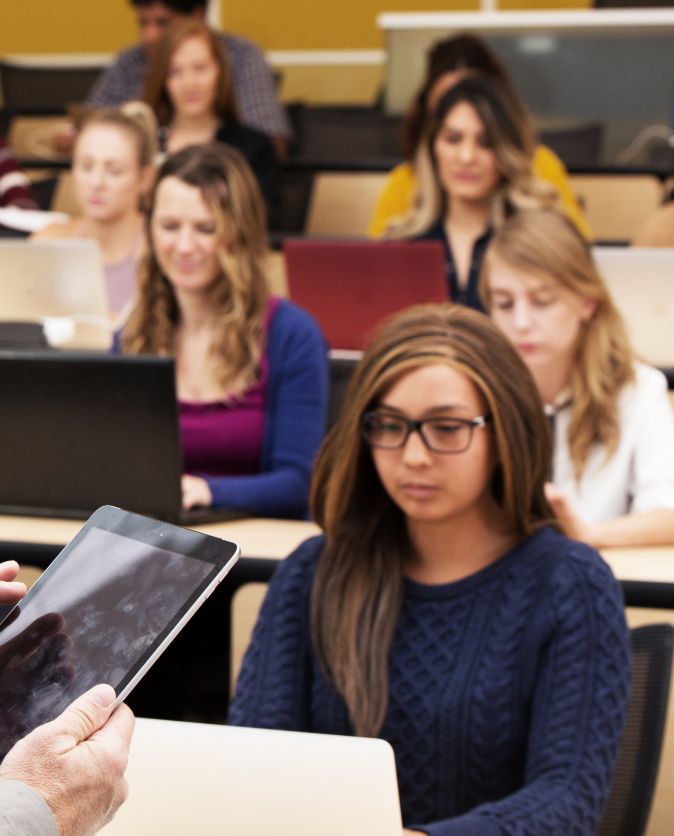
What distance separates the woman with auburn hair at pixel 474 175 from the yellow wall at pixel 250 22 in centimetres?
419

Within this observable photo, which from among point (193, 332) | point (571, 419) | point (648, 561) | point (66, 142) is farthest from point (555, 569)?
point (66, 142)

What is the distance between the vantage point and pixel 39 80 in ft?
25.1

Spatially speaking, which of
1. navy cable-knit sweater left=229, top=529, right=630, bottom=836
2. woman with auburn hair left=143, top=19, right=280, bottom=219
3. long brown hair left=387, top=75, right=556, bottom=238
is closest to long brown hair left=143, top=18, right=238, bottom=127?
woman with auburn hair left=143, top=19, right=280, bottom=219

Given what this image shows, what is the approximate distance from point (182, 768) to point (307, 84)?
7.10 meters

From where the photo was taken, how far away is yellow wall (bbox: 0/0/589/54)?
25.4 feet

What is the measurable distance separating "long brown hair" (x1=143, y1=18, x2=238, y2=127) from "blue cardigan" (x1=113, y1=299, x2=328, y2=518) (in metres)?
2.06

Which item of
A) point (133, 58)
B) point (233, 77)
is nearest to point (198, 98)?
point (233, 77)

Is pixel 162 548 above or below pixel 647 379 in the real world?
above

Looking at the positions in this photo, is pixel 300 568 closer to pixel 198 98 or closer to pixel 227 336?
pixel 227 336

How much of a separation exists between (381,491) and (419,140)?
2453 mm

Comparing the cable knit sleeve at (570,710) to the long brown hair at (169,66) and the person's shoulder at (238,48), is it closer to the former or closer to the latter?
the long brown hair at (169,66)

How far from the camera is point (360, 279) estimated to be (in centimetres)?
299

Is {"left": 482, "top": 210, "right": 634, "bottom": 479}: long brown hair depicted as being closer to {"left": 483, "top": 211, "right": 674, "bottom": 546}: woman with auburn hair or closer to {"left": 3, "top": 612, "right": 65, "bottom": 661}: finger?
{"left": 483, "top": 211, "right": 674, "bottom": 546}: woman with auburn hair

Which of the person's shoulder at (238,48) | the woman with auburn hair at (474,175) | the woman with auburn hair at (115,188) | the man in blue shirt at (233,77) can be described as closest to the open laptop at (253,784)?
the woman with auburn hair at (474,175)
